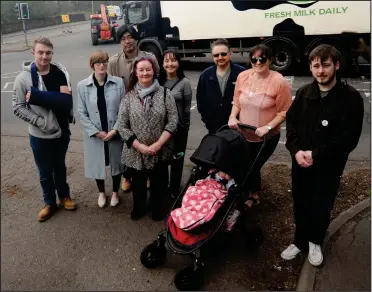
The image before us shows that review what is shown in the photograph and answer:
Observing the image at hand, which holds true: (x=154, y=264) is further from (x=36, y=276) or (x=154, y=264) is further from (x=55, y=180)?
(x=55, y=180)

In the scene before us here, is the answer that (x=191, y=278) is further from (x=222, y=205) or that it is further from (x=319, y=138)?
(x=319, y=138)

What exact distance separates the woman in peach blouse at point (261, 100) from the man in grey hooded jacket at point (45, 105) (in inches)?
73.2

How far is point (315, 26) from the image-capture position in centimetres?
1133

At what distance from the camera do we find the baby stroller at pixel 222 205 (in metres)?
3.09

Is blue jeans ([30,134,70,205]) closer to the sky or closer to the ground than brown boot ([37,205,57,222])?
closer to the sky

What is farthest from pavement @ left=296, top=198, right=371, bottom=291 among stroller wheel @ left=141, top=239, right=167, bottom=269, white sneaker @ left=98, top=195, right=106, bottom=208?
white sneaker @ left=98, top=195, right=106, bottom=208

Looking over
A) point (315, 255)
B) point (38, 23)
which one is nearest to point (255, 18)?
point (315, 255)

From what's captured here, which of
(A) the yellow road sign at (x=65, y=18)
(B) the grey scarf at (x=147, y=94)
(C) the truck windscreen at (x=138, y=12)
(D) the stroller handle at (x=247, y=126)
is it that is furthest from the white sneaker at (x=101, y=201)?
(A) the yellow road sign at (x=65, y=18)

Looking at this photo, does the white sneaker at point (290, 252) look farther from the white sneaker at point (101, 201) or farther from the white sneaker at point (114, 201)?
the white sneaker at point (101, 201)

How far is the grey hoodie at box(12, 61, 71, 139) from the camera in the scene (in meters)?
3.76

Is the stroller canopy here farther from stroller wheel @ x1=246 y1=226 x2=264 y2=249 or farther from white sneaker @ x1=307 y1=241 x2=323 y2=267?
white sneaker @ x1=307 y1=241 x2=323 y2=267

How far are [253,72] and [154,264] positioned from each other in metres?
2.13

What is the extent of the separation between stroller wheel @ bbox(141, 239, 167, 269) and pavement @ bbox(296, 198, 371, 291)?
1.26 meters

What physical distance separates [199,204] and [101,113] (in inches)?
67.8
